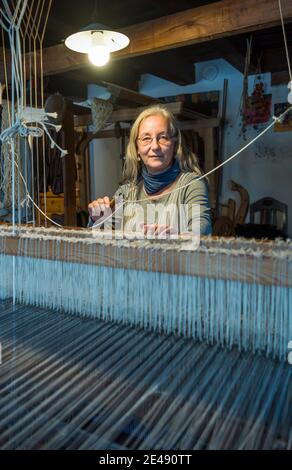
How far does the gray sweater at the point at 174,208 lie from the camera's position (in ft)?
5.09

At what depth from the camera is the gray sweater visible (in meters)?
1.55

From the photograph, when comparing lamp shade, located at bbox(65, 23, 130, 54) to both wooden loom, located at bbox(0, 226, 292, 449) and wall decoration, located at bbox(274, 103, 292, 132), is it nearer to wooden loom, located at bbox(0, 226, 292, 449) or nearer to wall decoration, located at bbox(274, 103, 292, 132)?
wooden loom, located at bbox(0, 226, 292, 449)

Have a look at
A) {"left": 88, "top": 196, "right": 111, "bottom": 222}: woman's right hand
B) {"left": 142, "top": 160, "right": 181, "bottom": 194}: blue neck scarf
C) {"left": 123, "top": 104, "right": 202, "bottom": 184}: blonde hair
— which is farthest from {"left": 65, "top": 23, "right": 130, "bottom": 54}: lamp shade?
{"left": 88, "top": 196, "right": 111, "bottom": 222}: woman's right hand

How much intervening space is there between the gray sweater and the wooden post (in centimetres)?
187

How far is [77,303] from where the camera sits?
3.34ft

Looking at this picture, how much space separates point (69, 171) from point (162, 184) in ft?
6.63

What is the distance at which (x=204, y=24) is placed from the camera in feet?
7.14

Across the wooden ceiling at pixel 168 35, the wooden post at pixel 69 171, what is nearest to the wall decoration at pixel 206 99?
the wooden ceiling at pixel 168 35

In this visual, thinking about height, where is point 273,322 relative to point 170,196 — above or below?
below

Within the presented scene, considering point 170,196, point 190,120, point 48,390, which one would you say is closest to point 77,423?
point 48,390

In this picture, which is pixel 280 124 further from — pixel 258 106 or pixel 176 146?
pixel 176 146

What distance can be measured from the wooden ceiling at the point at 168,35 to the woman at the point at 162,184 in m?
0.81

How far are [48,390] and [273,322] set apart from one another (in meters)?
0.43

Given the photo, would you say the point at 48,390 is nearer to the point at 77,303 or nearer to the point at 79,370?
the point at 79,370
